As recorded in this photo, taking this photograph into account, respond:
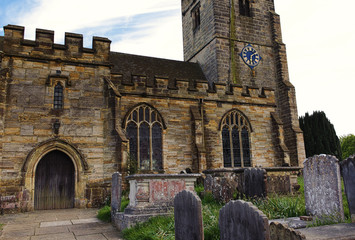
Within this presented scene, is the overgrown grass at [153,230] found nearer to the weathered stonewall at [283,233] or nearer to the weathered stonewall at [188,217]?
the weathered stonewall at [188,217]

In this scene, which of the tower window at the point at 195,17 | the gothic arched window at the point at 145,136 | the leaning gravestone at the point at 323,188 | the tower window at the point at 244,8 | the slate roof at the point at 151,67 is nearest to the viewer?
the leaning gravestone at the point at 323,188

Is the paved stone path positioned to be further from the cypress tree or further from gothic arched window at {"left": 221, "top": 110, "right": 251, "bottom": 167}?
the cypress tree

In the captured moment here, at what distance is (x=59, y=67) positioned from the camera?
1166 centimetres

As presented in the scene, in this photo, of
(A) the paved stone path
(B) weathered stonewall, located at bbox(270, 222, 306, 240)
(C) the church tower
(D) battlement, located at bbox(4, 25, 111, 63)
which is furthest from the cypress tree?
(B) weathered stonewall, located at bbox(270, 222, 306, 240)

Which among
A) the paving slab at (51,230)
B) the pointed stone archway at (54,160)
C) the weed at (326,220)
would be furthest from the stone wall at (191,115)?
the weed at (326,220)

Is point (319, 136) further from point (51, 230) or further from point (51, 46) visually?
point (51, 230)

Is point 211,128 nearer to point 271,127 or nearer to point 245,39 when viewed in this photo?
point 271,127

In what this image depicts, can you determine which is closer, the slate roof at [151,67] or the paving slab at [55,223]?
the paving slab at [55,223]

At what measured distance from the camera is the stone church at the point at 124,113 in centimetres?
1075

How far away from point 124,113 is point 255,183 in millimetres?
7424

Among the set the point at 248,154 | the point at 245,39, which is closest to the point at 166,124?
the point at 248,154

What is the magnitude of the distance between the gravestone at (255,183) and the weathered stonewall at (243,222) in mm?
4173

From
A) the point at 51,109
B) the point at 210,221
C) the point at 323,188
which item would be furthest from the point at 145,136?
the point at 323,188

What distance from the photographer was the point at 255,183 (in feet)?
25.9
